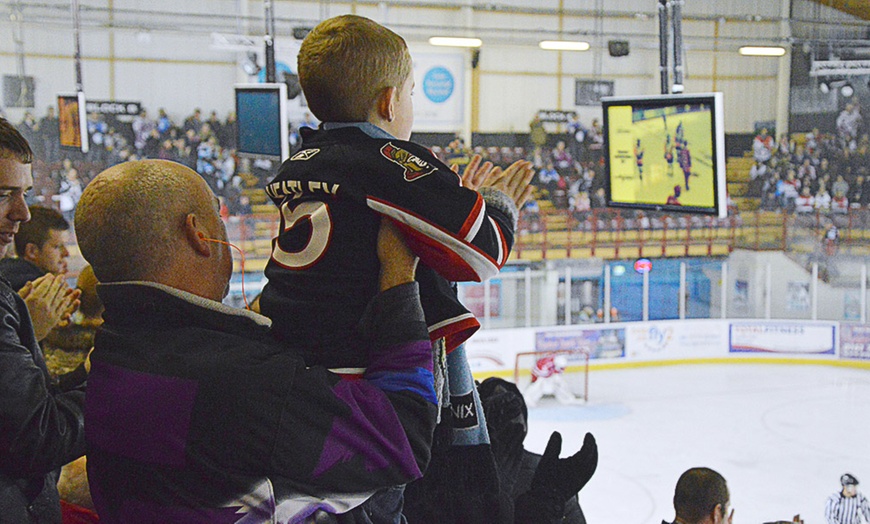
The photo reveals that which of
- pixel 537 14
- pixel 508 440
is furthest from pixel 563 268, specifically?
pixel 508 440

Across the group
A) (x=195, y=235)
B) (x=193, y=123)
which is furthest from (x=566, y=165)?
(x=195, y=235)

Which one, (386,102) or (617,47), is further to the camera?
(617,47)

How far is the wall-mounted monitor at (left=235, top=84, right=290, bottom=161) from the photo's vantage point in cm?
458

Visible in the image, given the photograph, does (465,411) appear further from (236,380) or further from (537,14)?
(537,14)

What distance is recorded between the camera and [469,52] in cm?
1481

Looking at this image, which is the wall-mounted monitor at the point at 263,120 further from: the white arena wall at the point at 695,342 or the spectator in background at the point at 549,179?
the spectator in background at the point at 549,179

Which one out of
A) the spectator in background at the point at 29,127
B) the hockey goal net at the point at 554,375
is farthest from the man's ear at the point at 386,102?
the spectator in background at the point at 29,127

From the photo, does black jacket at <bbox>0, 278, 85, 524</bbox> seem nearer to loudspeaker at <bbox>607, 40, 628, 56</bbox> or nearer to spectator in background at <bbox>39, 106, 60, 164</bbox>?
spectator in background at <bbox>39, 106, 60, 164</bbox>

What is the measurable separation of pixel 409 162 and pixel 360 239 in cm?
11

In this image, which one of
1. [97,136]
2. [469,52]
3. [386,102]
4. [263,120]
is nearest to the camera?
[386,102]

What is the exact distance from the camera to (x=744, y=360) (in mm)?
13352

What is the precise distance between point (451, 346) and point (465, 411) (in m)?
0.16

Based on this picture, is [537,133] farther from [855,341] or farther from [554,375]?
[855,341]

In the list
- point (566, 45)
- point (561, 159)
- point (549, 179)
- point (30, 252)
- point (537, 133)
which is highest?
point (566, 45)
